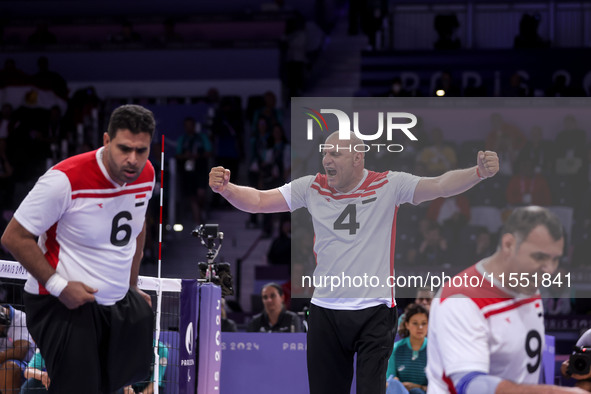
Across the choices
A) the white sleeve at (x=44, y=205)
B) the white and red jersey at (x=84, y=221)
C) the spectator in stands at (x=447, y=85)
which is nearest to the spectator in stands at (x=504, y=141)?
the white and red jersey at (x=84, y=221)

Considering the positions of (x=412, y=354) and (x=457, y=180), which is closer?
(x=457, y=180)

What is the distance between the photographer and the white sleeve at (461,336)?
282 centimetres

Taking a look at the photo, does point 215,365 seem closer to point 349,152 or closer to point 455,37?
point 349,152

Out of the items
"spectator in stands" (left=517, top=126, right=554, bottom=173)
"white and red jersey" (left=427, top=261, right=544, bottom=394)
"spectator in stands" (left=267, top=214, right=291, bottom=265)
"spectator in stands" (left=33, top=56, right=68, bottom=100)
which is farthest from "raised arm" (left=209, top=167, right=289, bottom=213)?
"spectator in stands" (left=33, top=56, right=68, bottom=100)

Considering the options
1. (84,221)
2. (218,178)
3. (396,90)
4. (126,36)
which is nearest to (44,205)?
(84,221)

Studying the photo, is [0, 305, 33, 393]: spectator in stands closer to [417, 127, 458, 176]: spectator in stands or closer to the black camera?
[417, 127, 458, 176]: spectator in stands

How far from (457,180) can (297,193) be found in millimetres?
1171

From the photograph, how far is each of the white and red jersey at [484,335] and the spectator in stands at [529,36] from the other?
14634 millimetres

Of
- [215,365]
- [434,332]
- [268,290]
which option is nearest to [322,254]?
[215,365]

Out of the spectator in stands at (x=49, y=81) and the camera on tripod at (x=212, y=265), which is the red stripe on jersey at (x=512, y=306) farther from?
the spectator in stands at (x=49, y=81)

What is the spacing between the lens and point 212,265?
647 centimetres

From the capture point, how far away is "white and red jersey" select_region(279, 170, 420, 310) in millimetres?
5027

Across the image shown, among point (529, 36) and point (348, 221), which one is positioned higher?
point (529, 36)

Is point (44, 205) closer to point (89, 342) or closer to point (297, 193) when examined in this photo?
point (89, 342)
